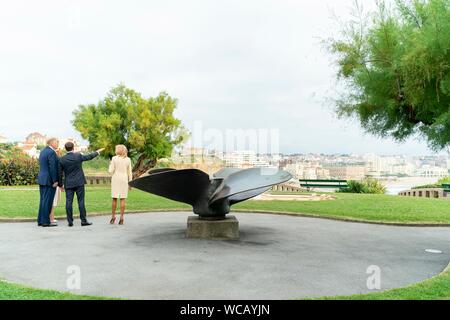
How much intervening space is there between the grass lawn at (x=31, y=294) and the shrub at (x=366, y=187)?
21.4 meters

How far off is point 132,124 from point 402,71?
1950 centimetres

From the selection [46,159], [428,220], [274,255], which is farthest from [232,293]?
[428,220]

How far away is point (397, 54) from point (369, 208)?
7.74 m

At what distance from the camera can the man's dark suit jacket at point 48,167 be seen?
29.9 ft

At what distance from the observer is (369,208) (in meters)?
13.6

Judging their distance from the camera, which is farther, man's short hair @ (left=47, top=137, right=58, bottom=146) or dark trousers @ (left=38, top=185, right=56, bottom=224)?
man's short hair @ (left=47, top=137, right=58, bottom=146)

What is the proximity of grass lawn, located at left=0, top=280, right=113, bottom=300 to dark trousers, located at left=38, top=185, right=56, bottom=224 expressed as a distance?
480 cm

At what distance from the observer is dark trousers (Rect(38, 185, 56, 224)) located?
919 centimetres

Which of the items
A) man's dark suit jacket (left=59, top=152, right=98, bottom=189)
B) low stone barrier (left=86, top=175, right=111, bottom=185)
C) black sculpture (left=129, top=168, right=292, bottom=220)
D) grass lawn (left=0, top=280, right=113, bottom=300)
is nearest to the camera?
grass lawn (left=0, top=280, right=113, bottom=300)

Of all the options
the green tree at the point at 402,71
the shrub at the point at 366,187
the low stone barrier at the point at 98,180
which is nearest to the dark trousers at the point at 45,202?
the green tree at the point at 402,71

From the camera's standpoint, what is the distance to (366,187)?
23719 millimetres

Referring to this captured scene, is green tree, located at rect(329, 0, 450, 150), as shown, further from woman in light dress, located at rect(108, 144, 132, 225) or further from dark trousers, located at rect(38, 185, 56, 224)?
dark trousers, located at rect(38, 185, 56, 224)

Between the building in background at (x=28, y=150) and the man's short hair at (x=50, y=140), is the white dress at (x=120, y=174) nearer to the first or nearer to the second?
the man's short hair at (x=50, y=140)

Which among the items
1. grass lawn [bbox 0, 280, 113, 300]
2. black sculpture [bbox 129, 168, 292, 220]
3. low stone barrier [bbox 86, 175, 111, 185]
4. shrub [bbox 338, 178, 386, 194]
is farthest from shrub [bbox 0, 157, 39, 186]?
grass lawn [bbox 0, 280, 113, 300]
